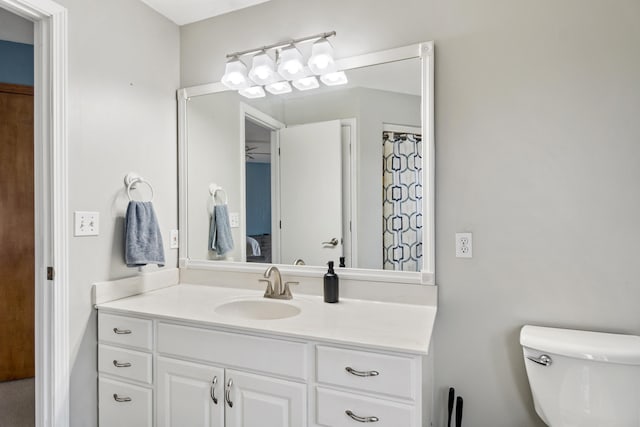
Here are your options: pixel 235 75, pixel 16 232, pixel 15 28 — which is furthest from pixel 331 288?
pixel 15 28

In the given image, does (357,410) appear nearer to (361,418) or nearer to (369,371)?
(361,418)

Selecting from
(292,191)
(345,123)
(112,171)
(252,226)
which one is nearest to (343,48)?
(345,123)

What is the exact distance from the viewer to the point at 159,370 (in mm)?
1539

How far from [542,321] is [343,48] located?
1.51 metres

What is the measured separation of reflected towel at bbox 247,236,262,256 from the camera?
2.01 m

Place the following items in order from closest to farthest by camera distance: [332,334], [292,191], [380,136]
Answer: [332,334]
[380,136]
[292,191]

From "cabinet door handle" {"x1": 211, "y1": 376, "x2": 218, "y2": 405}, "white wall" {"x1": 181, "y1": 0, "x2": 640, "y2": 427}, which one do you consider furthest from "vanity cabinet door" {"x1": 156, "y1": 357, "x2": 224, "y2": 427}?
"white wall" {"x1": 181, "y1": 0, "x2": 640, "y2": 427}

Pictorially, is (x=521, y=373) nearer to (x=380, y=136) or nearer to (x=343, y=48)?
(x=380, y=136)

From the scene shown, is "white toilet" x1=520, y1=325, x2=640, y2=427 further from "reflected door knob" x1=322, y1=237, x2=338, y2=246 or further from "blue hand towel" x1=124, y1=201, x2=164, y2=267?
"blue hand towel" x1=124, y1=201, x2=164, y2=267

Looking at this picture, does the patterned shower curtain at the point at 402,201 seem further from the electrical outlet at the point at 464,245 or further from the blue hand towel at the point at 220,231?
the blue hand towel at the point at 220,231

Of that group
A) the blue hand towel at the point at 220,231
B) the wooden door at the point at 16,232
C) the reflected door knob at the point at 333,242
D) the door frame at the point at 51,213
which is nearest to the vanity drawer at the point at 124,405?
the door frame at the point at 51,213

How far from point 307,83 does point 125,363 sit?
157cm

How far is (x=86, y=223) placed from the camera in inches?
64.6

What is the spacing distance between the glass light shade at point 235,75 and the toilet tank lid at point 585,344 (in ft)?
5.82
